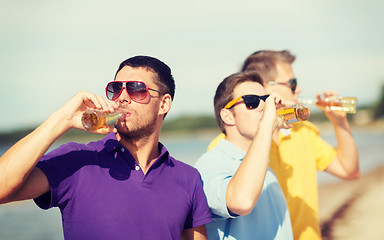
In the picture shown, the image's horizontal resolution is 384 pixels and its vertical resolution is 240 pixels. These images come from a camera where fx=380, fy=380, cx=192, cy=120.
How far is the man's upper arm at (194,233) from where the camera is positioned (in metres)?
2.47

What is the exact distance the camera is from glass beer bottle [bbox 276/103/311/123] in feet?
9.29

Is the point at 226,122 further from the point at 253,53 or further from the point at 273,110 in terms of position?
the point at 253,53

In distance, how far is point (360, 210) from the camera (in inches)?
402

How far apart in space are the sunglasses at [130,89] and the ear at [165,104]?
0.23m

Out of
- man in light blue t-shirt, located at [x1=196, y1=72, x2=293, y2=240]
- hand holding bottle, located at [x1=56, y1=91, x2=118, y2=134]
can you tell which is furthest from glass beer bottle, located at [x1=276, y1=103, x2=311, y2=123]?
hand holding bottle, located at [x1=56, y1=91, x2=118, y2=134]

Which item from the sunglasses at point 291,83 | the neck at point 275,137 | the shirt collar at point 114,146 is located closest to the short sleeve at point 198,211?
the shirt collar at point 114,146

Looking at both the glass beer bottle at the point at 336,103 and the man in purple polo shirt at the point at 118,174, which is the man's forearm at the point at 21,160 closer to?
the man in purple polo shirt at the point at 118,174

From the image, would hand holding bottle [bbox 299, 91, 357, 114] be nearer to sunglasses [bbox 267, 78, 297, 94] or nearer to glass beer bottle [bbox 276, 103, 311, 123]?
sunglasses [bbox 267, 78, 297, 94]

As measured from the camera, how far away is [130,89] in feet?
8.17

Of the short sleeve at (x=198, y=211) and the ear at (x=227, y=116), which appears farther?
the ear at (x=227, y=116)

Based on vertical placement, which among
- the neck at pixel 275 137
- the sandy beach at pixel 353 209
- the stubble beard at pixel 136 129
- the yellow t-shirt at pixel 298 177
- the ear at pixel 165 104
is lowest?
the sandy beach at pixel 353 209

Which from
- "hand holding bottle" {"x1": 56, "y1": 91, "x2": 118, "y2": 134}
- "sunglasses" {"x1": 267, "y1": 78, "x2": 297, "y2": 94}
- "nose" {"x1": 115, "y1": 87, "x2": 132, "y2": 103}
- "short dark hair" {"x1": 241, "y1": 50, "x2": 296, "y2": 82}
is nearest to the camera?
"hand holding bottle" {"x1": 56, "y1": 91, "x2": 118, "y2": 134}

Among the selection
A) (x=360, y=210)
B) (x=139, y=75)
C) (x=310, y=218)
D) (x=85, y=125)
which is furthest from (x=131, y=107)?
(x=360, y=210)

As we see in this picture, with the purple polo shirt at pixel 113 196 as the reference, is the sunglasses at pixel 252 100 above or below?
above
